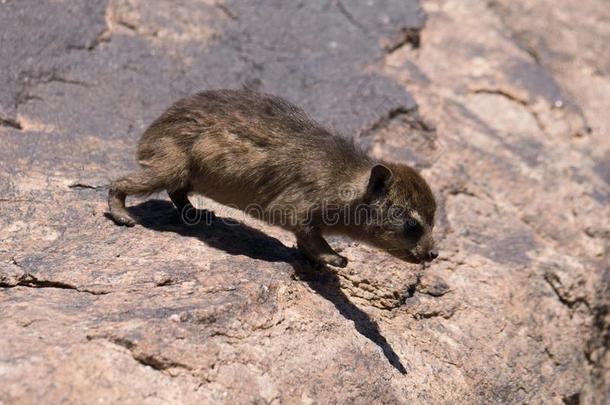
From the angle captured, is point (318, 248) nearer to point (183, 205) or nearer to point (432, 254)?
point (432, 254)

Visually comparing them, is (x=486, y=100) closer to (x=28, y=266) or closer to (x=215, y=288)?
(x=215, y=288)

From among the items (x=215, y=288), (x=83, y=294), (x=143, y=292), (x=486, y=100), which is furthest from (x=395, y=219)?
(x=486, y=100)

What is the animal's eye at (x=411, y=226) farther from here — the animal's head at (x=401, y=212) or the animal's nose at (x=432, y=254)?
the animal's nose at (x=432, y=254)

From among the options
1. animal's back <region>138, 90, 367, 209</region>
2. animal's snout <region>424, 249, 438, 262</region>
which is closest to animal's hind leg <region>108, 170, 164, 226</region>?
animal's back <region>138, 90, 367, 209</region>

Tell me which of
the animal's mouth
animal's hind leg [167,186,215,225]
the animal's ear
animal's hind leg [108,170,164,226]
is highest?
the animal's ear

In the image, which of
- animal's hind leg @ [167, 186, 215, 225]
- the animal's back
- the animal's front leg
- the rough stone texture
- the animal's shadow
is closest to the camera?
the rough stone texture

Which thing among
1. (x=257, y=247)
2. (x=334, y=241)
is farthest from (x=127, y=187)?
(x=334, y=241)

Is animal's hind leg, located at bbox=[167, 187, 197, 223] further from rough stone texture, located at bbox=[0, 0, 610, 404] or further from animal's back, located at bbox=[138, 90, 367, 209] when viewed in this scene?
animal's back, located at bbox=[138, 90, 367, 209]
